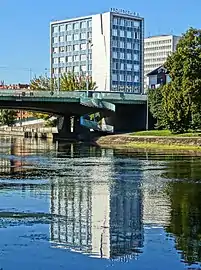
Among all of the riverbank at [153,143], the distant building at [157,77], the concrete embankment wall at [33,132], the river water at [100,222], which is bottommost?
the river water at [100,222]

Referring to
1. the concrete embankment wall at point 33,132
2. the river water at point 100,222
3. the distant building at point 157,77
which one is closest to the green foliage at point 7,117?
the concrete embankment wall at point 33,132

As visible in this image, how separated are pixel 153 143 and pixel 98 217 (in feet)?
234

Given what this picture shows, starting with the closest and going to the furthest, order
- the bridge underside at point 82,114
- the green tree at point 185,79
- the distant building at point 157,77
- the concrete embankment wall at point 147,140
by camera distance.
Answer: the green tree at point 185,79, the concrete embankment wall at point 147,140, the bridge underside at point 82,114, the distant building at point 157,77

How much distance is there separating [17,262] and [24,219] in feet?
22.0

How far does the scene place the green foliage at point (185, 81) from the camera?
83062 mm

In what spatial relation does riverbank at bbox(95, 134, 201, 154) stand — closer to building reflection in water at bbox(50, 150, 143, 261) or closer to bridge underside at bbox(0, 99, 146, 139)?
bridge underside at bbox(0, 99, 146, 139)

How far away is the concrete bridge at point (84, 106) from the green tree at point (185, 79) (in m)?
32.3

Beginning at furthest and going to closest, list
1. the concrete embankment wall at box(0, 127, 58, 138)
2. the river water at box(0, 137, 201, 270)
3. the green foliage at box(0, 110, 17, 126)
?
the green foliage at box(0, 110, 17, 126) → the concrete embankment wall at box(0, 127, 58, 138) → the river water at box(0, 137, 201, 270)

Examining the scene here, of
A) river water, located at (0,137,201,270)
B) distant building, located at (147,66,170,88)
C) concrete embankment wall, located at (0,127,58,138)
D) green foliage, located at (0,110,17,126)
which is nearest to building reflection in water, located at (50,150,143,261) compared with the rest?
river water, located at (0,137,201,270)

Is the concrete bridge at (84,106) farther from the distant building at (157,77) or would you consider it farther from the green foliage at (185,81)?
the green foliage at (185,81)

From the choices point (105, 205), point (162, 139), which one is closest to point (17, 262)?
point (105, 205)

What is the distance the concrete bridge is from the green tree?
1272 inches

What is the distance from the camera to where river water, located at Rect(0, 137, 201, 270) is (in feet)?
56.9

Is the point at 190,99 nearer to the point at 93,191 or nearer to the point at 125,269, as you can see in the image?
the point at 93,191
